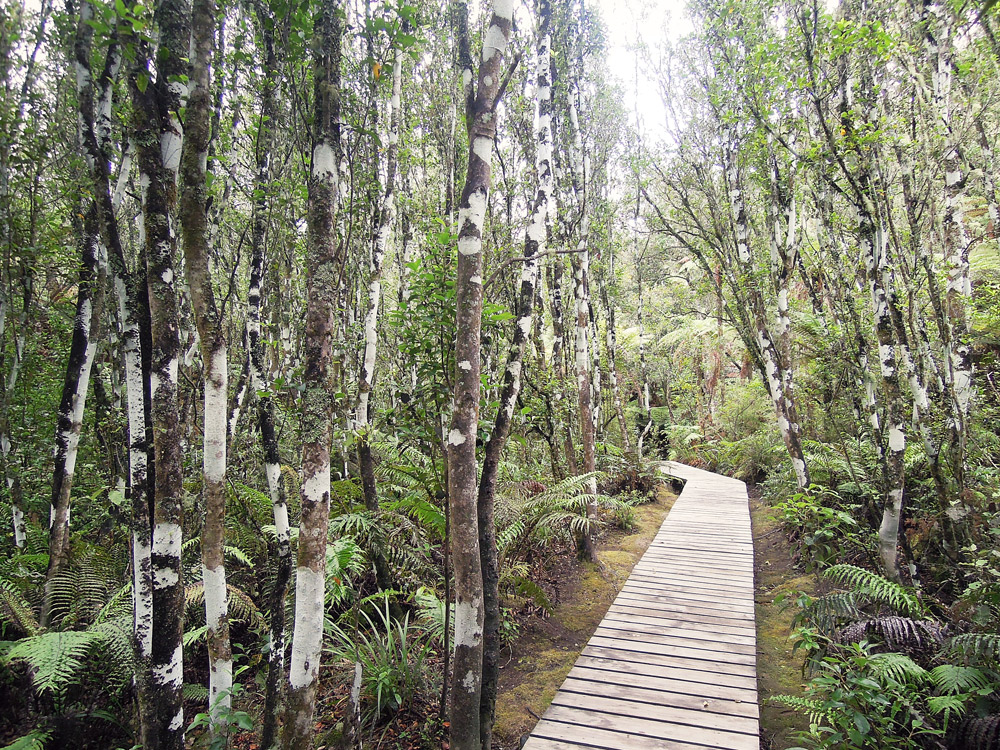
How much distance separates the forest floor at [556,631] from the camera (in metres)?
4.13

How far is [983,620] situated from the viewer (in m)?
3.45

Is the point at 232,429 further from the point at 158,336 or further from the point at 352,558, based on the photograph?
the point at 158,336

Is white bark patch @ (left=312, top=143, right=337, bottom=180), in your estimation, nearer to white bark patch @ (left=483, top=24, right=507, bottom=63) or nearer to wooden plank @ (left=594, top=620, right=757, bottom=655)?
white bark patch @ (left=483, top=24, right=507, bottom=63)

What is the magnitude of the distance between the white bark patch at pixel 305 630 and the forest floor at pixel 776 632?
3299 millimetres

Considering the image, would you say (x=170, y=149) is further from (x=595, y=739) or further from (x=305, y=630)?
(x=595, y=739)

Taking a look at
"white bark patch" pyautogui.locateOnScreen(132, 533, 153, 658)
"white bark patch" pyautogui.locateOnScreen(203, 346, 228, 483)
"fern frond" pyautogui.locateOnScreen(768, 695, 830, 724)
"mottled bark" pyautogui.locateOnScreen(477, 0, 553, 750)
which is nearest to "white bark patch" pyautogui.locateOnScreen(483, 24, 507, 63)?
"mottled bark" pyautogui.locateOnScreen(477, 0, 553, 750)

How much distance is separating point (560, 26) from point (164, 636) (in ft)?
29.7

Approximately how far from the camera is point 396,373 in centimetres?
995

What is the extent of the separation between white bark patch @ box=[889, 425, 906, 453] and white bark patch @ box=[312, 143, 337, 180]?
550 centimetres

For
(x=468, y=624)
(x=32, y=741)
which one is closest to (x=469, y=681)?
(x=468, y=624)

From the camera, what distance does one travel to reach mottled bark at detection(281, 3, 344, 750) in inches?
108

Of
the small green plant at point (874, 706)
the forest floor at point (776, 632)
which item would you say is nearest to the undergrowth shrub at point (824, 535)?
the forest floor at point (776, 632)

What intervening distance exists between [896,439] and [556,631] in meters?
4.04

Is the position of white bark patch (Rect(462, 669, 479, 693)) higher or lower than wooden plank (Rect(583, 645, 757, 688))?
higher
